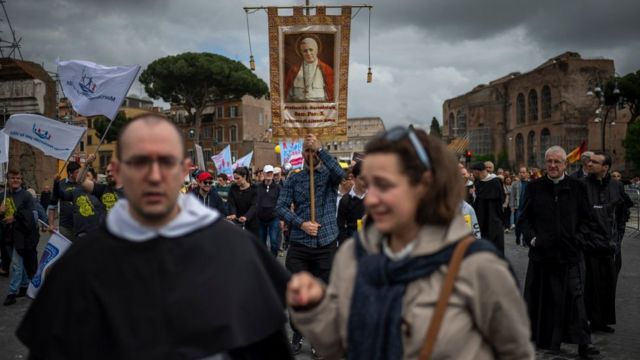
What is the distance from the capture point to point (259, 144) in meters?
71.7

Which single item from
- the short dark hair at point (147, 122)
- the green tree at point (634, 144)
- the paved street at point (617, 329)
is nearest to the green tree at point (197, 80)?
the green tree at point (634, 144)

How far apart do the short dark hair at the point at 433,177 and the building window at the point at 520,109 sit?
292 ft

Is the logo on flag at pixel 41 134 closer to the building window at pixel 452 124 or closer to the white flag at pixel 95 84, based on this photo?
the white flag at pixel 95 84

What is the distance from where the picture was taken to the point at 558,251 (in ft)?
18.7

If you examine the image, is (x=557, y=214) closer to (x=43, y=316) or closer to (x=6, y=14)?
(x=43, y=316)

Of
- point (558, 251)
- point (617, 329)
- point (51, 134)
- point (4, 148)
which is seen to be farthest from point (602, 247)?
point (4, 148)

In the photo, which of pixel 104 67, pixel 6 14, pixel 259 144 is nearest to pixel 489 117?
pixel 259 144

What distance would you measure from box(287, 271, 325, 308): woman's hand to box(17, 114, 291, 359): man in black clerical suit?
249mm

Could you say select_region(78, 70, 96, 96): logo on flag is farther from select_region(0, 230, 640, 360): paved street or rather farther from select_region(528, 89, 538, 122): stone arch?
select_region(528, 89, 538, 122): stone arch

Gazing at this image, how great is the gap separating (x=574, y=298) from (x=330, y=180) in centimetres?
261

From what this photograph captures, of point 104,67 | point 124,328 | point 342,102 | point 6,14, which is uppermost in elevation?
point 6,14

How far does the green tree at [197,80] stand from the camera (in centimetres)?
5547

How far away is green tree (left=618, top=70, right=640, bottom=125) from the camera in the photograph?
2434 inches

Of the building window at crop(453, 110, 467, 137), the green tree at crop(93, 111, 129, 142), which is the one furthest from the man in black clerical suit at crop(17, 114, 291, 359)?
the building window at crop(453, 110, 467, 137)
